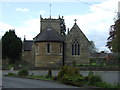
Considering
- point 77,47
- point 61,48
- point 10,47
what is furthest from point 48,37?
point 10,47

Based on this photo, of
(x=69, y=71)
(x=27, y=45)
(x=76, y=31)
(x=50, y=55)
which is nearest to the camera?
(x=69, y=71)

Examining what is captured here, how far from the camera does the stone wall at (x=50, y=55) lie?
5734 centimetres

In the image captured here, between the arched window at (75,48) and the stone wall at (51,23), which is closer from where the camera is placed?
the arched window at (75,48)

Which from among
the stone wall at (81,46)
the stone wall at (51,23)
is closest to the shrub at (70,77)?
the stone wall at (81,46)

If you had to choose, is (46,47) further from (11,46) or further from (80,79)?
(80,79)

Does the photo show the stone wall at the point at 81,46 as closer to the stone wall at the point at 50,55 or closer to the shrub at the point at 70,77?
the stone wall at the point at 50,55

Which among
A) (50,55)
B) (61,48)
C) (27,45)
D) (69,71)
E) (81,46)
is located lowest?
(69,71)

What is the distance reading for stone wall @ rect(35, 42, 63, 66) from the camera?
57.3m

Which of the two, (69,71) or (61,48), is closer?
(69,71)

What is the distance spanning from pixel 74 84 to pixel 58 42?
127 ft

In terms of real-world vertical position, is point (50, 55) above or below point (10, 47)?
below

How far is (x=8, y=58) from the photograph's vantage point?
68.3 m

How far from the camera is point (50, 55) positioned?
57.6 m

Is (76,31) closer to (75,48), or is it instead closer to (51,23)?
(75,48)
